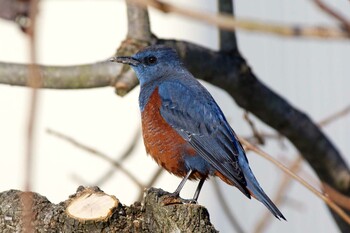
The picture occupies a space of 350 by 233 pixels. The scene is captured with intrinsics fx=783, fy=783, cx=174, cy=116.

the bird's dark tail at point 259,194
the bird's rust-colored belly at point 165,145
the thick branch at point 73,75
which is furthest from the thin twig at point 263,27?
the thick branch at point 73,75

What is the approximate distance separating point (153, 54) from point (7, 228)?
61.8 inches

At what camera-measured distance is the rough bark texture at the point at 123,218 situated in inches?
106

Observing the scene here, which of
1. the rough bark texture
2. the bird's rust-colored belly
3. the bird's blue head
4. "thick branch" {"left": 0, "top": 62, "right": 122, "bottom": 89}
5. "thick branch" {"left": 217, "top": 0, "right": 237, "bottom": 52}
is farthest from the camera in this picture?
"thick branch" {"left": 217, "top": 0, "right": 237, "bottom": 52}

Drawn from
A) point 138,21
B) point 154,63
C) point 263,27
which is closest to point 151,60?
point 154,63

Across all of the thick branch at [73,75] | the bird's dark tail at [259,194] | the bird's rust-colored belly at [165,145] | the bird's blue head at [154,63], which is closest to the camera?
the bird's dark tail at [259,194]

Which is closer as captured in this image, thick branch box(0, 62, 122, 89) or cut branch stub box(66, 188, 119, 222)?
cut branch stub box(66, 188, 119, 222)

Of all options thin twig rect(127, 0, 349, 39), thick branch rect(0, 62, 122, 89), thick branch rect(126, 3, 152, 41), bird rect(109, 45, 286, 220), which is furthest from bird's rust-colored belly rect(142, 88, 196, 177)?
thin twig rect(127, 0, 349, 39)

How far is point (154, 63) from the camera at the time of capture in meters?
4.17

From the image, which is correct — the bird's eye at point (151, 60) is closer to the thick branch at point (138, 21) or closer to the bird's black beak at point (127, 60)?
the bird's black beak at point (127, 60)

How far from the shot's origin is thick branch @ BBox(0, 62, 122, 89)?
3.79m

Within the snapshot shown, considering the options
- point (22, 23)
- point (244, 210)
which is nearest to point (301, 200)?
point (244, 210)

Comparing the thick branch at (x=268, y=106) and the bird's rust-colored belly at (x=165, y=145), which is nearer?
the bird's rust-colored belly at (x=165, y=145)

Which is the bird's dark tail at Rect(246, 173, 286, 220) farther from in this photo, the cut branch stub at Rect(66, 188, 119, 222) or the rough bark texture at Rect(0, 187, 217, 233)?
the cut branch stub at Rect(66, 188, 119, 222)

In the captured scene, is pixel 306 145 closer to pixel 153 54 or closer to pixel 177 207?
pixel 153 54
